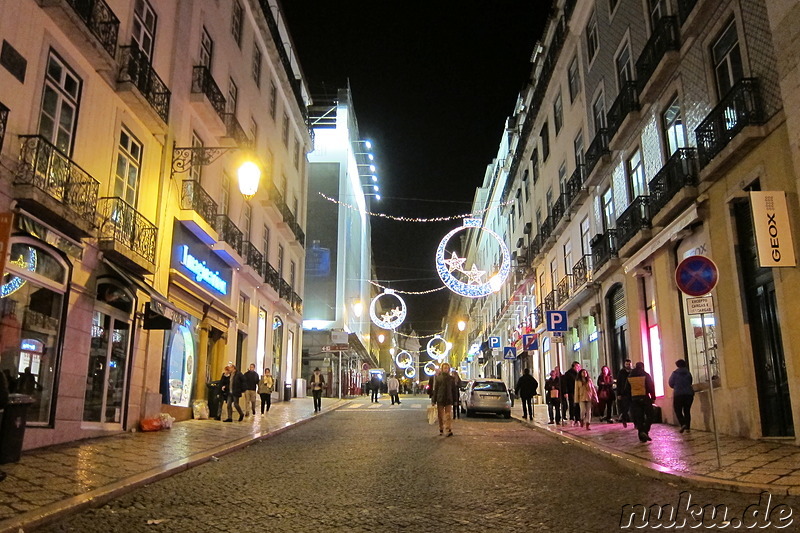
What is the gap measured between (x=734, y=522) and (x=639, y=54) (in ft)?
49.8

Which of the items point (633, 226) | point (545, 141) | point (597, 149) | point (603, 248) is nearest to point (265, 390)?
point (603, 248)

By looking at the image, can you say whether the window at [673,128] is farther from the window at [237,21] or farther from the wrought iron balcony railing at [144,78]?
the window at [237,21]

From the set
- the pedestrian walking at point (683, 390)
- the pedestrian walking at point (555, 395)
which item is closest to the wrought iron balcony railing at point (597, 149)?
the pedestrian walking at point (555, 395)

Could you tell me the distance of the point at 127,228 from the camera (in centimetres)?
1327

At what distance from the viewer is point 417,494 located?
6758 mm

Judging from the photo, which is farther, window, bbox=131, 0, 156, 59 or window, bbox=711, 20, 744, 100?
window, bbox=131, 0, 156, 59

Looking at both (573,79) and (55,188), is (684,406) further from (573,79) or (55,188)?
(573,79)

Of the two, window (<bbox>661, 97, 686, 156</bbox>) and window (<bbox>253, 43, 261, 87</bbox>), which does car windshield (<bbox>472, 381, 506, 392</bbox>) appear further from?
window (<bbox>253, 43, 261, 87</bbox>)

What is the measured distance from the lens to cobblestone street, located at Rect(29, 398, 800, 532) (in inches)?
214

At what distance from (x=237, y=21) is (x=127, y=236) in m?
13.1

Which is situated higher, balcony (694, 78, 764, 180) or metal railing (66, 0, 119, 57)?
metal railing (66, 0, 119, 57)

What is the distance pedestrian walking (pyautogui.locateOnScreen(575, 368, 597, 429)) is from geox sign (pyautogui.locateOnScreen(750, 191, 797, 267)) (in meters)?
6.56

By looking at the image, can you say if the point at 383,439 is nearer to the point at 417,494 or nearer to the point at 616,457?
the point at 616,457

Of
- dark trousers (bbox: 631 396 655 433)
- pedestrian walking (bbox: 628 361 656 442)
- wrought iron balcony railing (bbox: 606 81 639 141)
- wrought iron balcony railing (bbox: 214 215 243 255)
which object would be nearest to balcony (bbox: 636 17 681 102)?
wrought iron balcony railing (bbox: 606 81 639 141)
